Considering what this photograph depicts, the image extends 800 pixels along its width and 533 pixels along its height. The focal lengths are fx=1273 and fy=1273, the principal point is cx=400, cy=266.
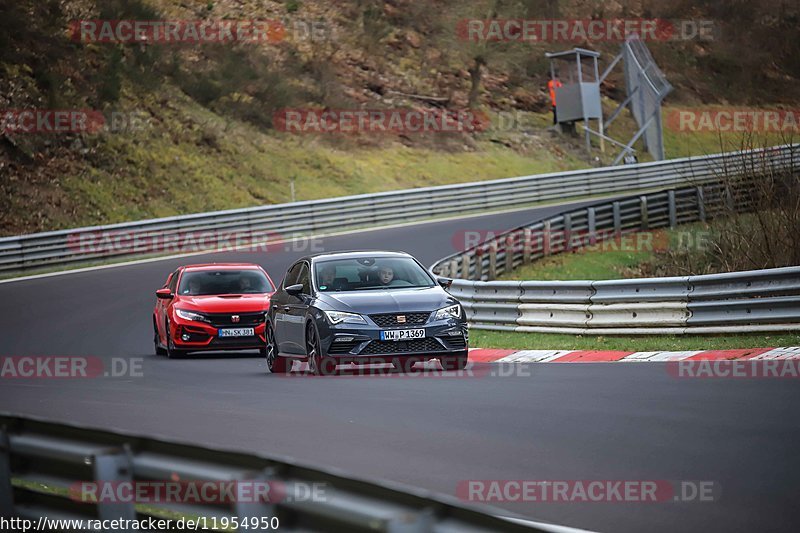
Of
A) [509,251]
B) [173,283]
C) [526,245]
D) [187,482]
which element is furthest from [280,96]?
[187,482]

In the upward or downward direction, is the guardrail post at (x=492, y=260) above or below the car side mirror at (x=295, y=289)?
above

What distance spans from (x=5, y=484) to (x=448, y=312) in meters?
9.97

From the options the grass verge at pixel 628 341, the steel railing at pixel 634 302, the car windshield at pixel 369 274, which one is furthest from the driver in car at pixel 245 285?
the car windshield at pixel 369 274

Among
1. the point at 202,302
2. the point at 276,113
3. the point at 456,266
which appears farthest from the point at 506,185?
the point at 202,302

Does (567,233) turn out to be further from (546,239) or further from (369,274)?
(369,274)

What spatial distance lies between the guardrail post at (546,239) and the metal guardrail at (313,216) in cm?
262

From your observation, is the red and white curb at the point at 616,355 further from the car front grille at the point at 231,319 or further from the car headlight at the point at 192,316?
the car headlight at the point at 192,316

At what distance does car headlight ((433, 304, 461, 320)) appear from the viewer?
15.0m

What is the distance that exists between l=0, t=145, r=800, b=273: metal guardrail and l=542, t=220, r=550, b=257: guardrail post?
2617 millimetres

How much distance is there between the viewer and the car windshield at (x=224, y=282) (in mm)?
20375

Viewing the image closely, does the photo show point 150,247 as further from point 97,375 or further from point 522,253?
point 97,375

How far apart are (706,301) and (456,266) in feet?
32.0

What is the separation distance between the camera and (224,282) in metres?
20.7

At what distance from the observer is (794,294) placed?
15977mm
